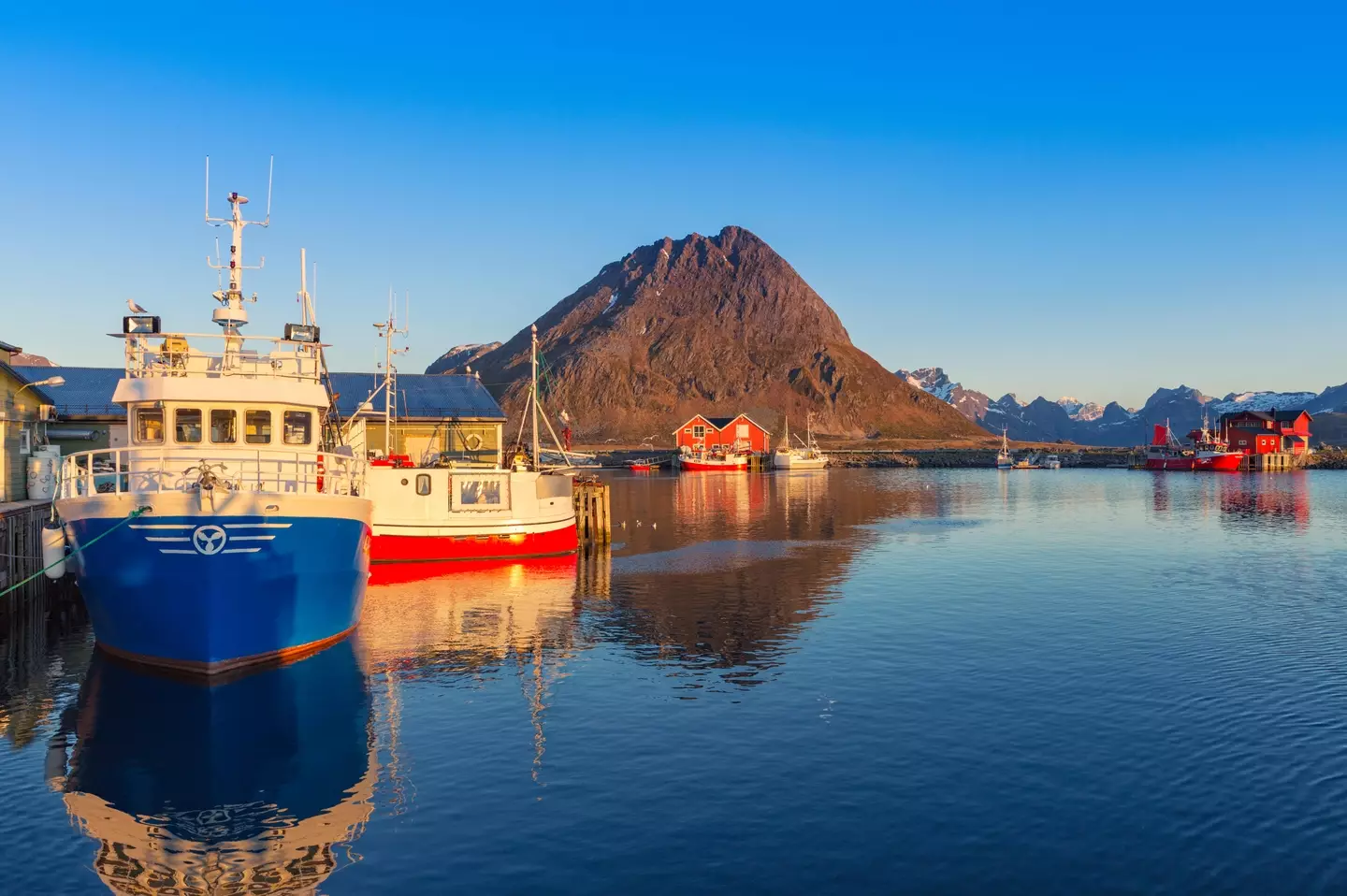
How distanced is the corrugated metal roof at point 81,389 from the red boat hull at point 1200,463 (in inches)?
6819

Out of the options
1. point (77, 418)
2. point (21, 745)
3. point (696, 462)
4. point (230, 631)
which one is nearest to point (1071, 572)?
point (230, 631)

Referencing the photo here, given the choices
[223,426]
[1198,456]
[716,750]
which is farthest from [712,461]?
[716,750]

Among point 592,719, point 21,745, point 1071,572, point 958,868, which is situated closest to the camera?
point 958,868

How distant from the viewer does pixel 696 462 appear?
579 feet

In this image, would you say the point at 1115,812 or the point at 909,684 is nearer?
the point at 1115,812

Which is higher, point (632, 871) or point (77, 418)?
point (77, 418)

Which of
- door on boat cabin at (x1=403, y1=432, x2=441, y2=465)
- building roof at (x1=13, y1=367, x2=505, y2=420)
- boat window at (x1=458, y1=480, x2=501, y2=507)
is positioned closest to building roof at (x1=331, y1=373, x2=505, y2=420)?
building roof at (x1=13, y1=367, x2=505, y2=420)

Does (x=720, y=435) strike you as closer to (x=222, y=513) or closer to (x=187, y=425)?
(x=187, y=425)

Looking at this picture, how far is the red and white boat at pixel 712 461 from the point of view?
177m

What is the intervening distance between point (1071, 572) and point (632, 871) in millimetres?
37368

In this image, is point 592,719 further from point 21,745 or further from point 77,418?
point 77,418

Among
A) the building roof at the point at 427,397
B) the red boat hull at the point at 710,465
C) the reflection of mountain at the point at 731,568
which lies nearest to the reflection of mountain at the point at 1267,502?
the reflection of mountain at the point at 731,568

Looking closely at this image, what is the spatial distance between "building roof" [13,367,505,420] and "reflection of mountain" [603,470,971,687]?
14.9 metres

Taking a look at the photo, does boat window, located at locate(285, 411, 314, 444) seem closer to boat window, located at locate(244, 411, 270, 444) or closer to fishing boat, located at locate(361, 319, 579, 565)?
boat window, located at locate(244, 411, 270, 444)
